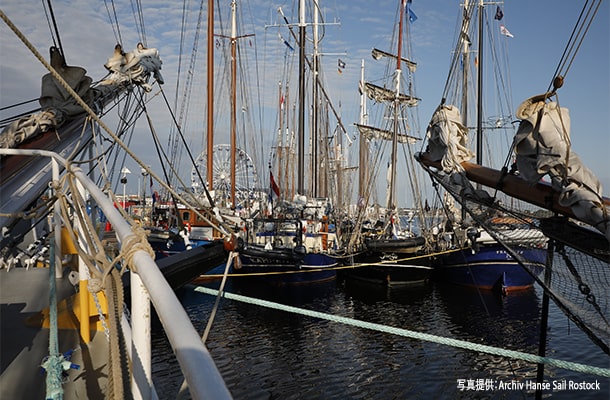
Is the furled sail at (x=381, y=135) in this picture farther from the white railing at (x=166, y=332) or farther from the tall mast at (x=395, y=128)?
the white railing at (x=166, y=332)

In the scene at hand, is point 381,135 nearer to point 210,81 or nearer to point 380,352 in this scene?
point 210,81

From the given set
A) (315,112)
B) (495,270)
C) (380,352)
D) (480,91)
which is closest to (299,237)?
(315,112)

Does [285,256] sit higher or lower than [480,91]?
lower

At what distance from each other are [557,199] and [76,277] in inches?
170

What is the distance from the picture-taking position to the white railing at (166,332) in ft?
2.71

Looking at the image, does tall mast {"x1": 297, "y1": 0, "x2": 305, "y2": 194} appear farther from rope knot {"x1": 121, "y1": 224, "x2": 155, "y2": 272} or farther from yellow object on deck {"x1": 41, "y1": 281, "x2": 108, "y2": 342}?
rope knot {"x1": 121, "y1": 224, "x2": 155, "y2": 272}

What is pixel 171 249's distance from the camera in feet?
53.8

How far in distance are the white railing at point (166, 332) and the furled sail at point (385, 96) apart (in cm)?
2190

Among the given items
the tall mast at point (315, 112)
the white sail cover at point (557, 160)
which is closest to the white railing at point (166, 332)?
the white sail cover at point (557, 160)

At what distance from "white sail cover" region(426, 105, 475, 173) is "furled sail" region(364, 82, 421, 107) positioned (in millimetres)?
16492

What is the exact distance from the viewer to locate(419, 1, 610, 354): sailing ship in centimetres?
368

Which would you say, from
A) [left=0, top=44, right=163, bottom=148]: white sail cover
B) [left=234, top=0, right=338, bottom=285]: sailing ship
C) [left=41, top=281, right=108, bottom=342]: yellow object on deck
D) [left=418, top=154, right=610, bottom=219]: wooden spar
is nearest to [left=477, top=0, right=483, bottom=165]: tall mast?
[left=234, top=0, right=338, bottom=285]: sailing ship

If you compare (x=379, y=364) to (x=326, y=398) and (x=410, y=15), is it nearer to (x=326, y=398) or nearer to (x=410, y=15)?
(x=326, y=398)

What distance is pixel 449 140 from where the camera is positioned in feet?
19.7
